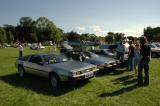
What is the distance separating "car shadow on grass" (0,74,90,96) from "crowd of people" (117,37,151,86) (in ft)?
8.24

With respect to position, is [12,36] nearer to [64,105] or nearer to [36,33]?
[36,33]

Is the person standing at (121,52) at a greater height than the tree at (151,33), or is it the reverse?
the tree at (151,33)

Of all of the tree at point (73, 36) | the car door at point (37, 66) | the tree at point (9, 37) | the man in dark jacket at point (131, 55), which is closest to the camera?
the car door at point (37, 66)

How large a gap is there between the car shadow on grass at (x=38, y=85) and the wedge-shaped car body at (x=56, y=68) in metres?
0.37

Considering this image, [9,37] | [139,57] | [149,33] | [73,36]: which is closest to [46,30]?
[73,36]

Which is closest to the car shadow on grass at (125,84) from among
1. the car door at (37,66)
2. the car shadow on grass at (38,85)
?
the car shadow on grass at (38,85)

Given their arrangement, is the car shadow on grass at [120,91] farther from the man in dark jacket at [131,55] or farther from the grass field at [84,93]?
the man in dark jacket at [131,55]

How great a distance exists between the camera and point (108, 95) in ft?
25.6

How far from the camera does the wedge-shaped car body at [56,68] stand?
867cm

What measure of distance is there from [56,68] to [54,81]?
1.91ft

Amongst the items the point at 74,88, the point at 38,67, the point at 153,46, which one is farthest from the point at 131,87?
the point at 153,46

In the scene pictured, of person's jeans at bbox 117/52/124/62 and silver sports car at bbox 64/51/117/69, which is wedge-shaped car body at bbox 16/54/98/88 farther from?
person's jeans at bbox 117/52/124/62

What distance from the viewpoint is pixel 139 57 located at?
11.9 meters

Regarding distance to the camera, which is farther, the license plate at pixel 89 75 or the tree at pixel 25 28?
the tree at pixel 25 28
